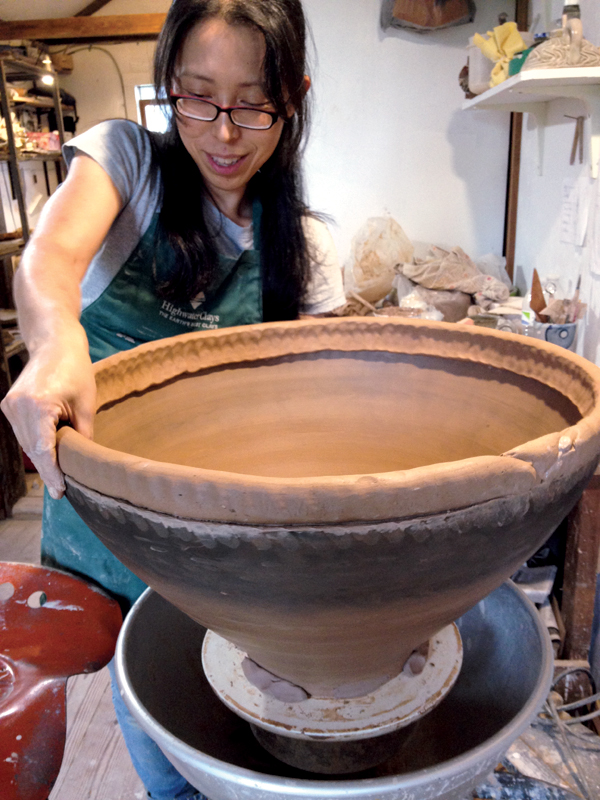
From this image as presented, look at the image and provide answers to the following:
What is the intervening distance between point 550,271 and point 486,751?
2121 mm

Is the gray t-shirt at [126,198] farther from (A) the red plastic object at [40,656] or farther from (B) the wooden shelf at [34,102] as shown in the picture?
(B) the wooden shelf at [34,102]

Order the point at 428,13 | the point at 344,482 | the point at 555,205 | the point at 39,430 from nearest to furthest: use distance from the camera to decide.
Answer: the point at 344,482, the point at 39,430, the point at 555,205, the point at 428,13

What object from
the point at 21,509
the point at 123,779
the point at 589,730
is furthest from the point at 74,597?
the point at 21,509

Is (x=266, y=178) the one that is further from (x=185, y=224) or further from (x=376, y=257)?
(x=376, y=257)

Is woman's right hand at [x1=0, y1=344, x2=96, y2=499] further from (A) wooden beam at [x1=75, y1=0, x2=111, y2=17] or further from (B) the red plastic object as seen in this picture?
(A) wooden beam at [x1=75, y1=0, x2=111, y2=17]

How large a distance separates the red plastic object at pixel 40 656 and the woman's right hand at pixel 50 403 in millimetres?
334

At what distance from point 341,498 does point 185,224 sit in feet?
2.44

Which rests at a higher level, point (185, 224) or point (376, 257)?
point (185, 224)

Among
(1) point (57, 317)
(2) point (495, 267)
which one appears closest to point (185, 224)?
(1) point (57, 317)

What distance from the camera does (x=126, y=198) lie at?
3.24 ft

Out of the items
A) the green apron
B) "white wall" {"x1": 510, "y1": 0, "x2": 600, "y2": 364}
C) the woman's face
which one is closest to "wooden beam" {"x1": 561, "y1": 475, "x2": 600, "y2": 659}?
"white wall" {"x1": 510, "y1": 0, "x2": 600, "y2": 364}

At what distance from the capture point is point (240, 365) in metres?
0.86

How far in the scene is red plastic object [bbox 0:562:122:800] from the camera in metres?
0.68

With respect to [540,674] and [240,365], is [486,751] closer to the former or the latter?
[540,674]
